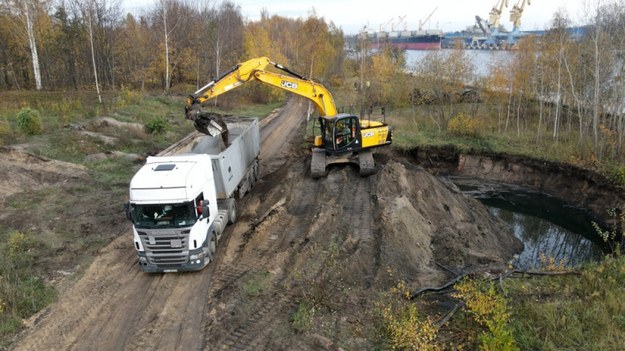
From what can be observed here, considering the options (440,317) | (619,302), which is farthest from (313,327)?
(619,302)

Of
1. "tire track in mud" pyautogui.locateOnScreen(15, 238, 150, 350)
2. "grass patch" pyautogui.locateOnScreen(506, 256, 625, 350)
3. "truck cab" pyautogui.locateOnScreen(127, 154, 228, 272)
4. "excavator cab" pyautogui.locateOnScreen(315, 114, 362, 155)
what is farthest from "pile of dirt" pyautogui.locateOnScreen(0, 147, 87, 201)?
"grass patch" pyautogui.locateOnScreen(506, 256, 625, 350)

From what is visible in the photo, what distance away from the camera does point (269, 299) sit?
35.0ft

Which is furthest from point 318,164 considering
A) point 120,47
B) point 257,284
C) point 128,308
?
point 120,47

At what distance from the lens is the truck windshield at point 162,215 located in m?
11.3

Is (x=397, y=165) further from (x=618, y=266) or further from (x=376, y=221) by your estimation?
(x=618, y=266)

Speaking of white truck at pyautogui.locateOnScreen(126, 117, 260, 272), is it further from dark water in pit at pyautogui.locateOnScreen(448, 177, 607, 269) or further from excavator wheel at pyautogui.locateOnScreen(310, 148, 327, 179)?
dark water in pit at pyautogui.locateOnScreen(448, 177, 607, 269)

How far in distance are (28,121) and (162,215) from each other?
618 inches

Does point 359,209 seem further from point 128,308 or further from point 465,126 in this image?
point 465,126

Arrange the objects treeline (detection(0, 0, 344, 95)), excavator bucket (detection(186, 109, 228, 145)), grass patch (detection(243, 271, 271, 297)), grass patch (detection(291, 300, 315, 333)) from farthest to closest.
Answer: treeline (detection(0, 0, 344, 95)), excavator bucket (detection(186, 109, 228, 145)), grass patch (detection(243, 271, 271, 297)), grass patch (detection(291, 300, 315, 333))

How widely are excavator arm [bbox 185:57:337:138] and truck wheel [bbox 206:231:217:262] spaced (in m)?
5.01

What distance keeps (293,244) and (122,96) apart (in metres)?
24.7

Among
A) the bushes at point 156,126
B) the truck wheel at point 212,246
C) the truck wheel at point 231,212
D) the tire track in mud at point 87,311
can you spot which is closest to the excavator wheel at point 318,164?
the truck wheel at point 231,212

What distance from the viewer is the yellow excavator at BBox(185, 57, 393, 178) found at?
57.9 ft

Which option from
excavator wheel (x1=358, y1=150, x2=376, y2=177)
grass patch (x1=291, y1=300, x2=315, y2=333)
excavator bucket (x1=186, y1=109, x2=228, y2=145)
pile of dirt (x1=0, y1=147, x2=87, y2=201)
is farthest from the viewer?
excavator wheel (x1=358, y1=150, x2=376, y2=177)
